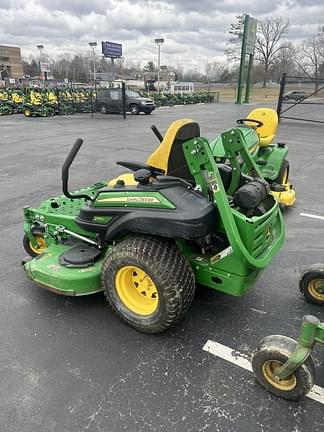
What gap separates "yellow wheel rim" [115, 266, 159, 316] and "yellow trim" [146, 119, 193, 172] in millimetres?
792

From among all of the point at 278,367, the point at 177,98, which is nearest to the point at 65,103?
the point at 177,98

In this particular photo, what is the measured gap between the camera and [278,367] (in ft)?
6.83

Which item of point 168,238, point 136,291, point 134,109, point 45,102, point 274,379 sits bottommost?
point 274,379

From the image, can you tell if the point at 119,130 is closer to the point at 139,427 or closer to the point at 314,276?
the point at 314,276

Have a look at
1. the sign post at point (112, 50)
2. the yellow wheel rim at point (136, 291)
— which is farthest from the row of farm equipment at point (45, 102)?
the yellow wheel rim at point (136, 291)

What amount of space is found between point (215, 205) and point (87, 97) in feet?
74.2

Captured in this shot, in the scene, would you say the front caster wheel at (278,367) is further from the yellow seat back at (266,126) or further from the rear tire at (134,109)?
the rear tire at (134,109)

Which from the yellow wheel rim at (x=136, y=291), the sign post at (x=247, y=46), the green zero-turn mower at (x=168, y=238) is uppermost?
the sign post at (x=247, y=46)

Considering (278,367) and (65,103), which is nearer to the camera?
(278,367)

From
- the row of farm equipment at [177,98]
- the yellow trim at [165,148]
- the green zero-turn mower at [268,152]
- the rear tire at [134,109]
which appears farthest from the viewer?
the row of farm equipment at [177,98]

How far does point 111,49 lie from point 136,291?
37585 millimetres

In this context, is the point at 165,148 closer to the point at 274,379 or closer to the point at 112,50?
the point at 274,379

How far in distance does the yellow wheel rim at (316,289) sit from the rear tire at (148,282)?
44.7 inches

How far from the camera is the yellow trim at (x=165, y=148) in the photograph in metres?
2.54
